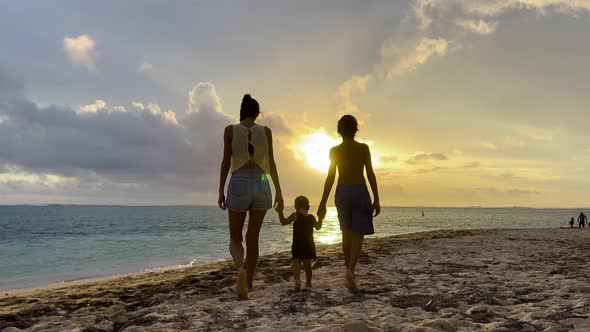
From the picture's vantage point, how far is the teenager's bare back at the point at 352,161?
5.20m

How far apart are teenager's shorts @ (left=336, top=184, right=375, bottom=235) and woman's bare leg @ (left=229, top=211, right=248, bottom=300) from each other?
139cm

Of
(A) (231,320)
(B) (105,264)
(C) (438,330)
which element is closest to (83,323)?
(A) (231,320)

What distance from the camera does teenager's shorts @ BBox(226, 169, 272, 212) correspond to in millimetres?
4586

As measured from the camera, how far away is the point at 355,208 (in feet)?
16.7

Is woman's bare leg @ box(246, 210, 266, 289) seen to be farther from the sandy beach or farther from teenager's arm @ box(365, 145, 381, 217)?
teenager's arm @ box(365, 145, 381, 217)

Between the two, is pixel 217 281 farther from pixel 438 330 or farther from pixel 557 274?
pixel 557 274

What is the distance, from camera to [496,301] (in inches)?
180

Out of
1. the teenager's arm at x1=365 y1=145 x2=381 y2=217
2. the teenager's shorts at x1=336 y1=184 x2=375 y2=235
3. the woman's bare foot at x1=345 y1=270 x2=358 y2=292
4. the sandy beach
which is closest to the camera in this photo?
the sandy beach

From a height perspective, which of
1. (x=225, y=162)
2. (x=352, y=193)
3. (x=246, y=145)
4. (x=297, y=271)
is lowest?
(x=297, y=271)

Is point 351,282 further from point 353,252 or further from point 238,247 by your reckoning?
point 238,247

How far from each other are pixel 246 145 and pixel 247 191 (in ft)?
1.88

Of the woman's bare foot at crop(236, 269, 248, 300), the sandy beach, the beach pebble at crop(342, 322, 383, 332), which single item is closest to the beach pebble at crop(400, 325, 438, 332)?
the sandy beach

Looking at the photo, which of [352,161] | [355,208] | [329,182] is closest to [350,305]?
[355,208]

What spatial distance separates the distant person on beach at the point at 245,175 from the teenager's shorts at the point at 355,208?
0.89m
